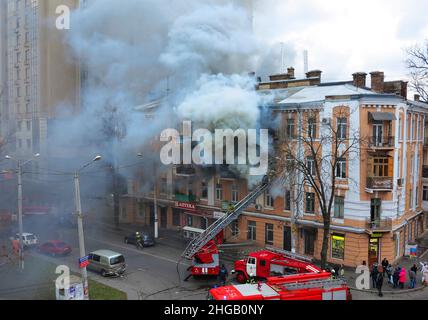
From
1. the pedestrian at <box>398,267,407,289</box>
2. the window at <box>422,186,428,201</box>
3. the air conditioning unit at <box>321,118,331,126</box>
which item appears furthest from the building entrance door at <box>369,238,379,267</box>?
the window at <box>422,186,428,201</box>

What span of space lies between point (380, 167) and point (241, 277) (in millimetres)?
11017

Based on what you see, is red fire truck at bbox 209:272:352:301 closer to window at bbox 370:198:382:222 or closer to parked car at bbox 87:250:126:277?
parked car at bbox 87:250:126:277

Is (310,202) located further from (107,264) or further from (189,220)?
(107,264)

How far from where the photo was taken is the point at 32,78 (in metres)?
51.6

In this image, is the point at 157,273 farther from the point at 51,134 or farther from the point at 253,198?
the point at 51,134

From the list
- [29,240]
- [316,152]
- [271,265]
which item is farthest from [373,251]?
[29,240]

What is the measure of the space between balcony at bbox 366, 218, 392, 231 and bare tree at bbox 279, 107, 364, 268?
2.38m

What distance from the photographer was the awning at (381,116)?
26766 millimetres

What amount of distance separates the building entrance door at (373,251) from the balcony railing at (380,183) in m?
3.23

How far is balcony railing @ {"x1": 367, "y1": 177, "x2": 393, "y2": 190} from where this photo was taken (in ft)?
Answer: 89.1

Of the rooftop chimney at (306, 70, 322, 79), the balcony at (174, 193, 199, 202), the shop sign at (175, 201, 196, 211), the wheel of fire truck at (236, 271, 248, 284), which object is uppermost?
the rooftop chimney at (306, 70, 322, 79)

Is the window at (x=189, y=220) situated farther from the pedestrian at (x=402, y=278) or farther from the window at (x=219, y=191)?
the pedestrian at (x=402, y=278)

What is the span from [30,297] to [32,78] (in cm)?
3572

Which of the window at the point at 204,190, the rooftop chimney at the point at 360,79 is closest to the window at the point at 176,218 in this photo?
the window at the point at 204,190
